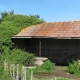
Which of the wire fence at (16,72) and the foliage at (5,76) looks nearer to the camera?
the wire fence at (16,72)

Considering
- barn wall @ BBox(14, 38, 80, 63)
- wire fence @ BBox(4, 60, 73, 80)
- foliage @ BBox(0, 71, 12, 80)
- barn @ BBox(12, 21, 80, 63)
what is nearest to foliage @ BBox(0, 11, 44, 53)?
barn @ BBox(12, 21, 80, 63)

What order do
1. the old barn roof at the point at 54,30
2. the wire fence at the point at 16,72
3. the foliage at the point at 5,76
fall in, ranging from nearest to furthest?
the wire fence at the point at 16,72
the foliage at the point at 5,76
the old barn roof at the point at 54,30

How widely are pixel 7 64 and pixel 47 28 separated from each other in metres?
12.4

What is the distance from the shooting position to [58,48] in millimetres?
23531

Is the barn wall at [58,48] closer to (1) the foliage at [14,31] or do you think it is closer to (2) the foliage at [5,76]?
(1) the foliage at [14,31]

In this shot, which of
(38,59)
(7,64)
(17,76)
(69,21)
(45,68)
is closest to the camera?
(17,76)

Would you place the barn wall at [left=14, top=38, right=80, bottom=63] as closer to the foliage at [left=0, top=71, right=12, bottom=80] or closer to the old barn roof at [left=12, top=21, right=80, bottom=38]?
the old barn roof at [left=12, top=21, right=80, bottom=38]

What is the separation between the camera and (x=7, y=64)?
38.7 ft

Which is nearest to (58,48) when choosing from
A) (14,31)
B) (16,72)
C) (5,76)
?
(14,31)

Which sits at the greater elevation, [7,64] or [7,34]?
[7,34]

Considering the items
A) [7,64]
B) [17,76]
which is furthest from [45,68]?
[17,76]

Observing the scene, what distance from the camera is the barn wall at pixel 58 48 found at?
22.7 metres

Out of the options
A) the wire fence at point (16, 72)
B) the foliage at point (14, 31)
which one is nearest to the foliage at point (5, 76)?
the wire fence at point (16, 72)

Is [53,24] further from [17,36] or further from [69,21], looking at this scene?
[17,36]
